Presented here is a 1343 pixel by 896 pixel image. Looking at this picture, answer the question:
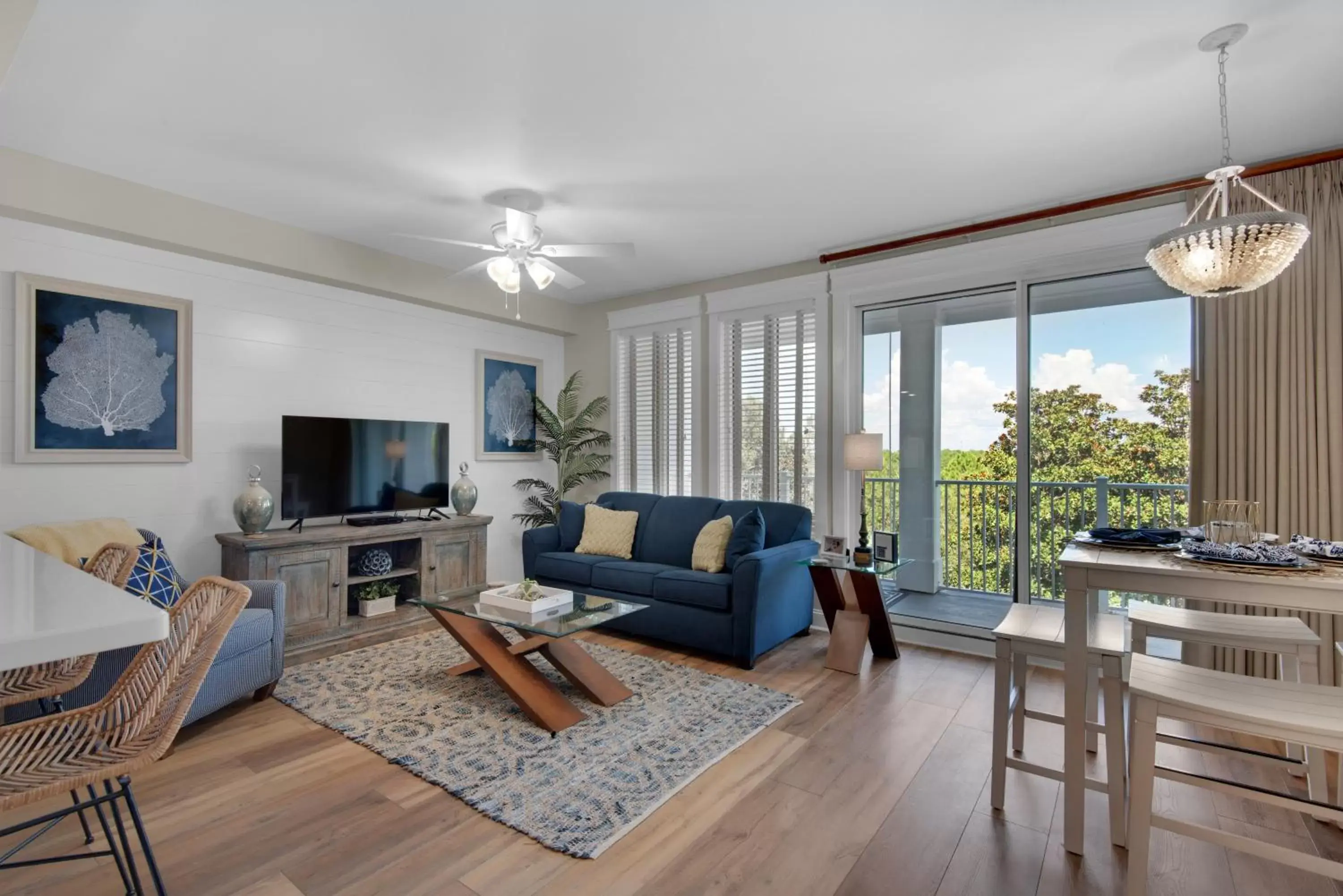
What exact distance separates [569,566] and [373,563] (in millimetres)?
1308

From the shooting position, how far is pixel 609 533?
4.88 m

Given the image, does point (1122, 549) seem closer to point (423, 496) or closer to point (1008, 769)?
point (1008, 769)

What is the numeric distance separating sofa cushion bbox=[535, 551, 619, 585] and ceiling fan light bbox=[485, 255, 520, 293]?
6.60 feet

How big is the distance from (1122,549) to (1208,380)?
6.16 ft

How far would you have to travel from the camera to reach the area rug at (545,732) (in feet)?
7.43

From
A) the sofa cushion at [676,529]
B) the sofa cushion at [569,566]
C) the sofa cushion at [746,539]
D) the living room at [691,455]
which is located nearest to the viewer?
the living room at [691,455]

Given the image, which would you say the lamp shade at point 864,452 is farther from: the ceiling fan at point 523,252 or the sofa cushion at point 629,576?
the ceiling fan at point 523,252

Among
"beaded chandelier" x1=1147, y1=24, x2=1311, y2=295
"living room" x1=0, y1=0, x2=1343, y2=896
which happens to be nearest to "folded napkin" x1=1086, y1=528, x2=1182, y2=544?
"living room" x1=0, y1=0, x2=1343, y2=896

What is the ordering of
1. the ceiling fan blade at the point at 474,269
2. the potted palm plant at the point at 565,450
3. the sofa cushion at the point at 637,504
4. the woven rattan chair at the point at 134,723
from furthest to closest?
the potted palm plant at the point at 565,450, the sofa cushion at the point at 637,504, the ceiling fan blade at the point at 474,269, the woven rattan chair at the point at 134,723

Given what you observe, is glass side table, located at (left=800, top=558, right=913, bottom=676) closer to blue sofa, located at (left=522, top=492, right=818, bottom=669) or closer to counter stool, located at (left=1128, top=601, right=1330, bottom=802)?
blue sofa, located at (left=522, top=492, right=818, bottom=669)

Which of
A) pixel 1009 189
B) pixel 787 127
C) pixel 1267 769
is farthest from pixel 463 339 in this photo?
pixel 1267 769

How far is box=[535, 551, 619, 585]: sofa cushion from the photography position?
14.9 feet

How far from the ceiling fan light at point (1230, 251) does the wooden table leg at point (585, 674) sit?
2861 millimetres

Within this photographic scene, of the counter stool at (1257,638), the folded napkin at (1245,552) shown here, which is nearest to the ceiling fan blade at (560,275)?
the folded napkin at (1245,552)
